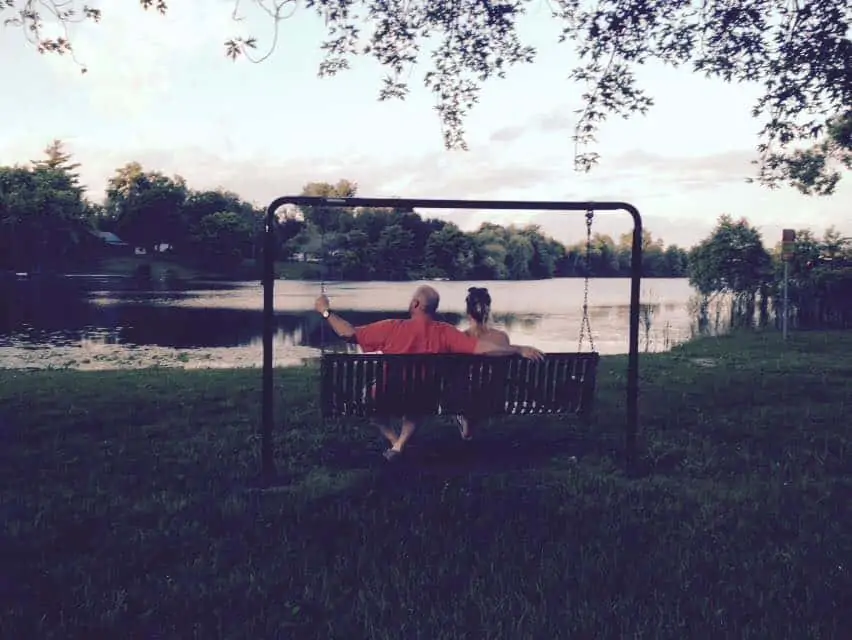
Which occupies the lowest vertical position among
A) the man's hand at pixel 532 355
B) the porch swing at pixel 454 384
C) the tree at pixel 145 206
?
the porch swing at pixel 454 384

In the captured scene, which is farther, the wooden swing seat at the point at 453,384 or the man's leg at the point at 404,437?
the man's leg at the point at 404,437

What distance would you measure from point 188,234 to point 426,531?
355ft

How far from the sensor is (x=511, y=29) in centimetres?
1050

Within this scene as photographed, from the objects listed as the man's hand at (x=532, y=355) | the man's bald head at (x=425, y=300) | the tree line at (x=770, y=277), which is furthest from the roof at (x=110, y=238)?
the man's hand at (x=532, y=355)

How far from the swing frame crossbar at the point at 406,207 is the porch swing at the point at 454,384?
12.4 inches

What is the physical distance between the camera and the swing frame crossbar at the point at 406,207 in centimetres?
580

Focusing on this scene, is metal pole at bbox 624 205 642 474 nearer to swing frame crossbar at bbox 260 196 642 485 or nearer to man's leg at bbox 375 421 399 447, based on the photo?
swing frame crossbar at bbox 260 196 642 485

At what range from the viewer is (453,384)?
6168mm

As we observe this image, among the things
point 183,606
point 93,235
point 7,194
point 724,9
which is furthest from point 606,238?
point 183,606

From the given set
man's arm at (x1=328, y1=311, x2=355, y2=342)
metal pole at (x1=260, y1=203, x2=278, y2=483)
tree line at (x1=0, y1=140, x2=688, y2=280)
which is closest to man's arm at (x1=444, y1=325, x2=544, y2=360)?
man's arm at (x1=328, y1=311, x2=355, y2=342)

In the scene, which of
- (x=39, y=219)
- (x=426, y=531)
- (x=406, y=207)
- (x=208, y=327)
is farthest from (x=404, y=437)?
(x=39, y=219)

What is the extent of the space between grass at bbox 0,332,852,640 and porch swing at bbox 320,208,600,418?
0.54 meters

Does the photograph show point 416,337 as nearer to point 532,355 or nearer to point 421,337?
point 421,337

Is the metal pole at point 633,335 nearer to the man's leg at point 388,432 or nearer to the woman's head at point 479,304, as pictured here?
Result: the woman's head at point 479,304
